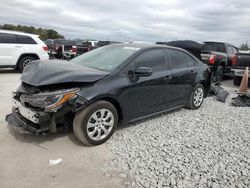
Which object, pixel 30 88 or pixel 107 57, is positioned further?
pixel 107 57

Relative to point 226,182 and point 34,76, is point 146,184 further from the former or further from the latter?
A: point 34,76

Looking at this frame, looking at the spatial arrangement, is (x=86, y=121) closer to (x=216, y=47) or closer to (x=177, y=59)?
(x=177, y=59)

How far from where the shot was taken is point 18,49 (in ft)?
30.8

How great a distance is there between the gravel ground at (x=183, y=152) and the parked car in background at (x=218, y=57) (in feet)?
15.1

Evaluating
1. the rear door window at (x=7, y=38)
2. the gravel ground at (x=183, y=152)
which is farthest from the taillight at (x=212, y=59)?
the rear door window at (x=7, y=38)

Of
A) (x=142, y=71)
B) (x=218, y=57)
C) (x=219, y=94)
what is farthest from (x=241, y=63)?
(x=142, y=71)

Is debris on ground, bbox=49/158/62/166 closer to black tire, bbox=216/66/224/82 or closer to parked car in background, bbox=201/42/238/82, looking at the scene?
parked car in background, bbox=201/42/238/82

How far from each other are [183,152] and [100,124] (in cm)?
135

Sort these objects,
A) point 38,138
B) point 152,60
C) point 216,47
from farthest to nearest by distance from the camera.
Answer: point 216,47 < point 152,60 < point 38,138

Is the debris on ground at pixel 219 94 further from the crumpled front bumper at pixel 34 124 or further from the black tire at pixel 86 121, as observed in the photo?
the crumpled front bumper at pixel 34 124

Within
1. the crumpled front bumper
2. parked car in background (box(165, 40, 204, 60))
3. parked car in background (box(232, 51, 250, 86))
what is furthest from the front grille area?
parked car in background (box(232, 51, 250, 86))

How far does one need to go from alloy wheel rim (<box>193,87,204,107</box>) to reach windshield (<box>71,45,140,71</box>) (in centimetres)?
228

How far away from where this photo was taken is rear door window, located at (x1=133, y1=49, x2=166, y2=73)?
4011 mm

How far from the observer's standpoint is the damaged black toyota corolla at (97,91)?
3.12m
